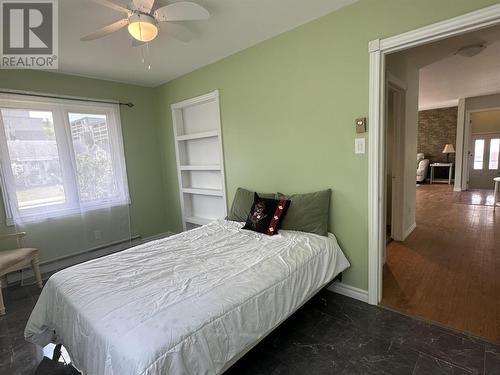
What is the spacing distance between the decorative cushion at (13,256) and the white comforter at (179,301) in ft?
3.87

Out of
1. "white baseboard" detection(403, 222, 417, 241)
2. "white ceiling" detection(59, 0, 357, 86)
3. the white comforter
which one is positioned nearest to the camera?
the white comforter

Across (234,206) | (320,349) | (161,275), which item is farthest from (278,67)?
(320,349)

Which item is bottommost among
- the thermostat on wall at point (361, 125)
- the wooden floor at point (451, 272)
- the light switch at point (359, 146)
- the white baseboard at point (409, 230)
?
the wooden floor at point (451, 272)

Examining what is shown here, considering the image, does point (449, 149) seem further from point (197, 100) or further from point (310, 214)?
point (197, 100)

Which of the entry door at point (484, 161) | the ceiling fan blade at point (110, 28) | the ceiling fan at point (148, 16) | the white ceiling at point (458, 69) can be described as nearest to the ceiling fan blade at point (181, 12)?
the ceiling fan at point (148, 16)

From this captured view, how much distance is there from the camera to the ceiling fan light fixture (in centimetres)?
175

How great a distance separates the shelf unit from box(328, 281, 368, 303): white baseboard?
5.58 feet

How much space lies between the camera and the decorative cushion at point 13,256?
2568 mm

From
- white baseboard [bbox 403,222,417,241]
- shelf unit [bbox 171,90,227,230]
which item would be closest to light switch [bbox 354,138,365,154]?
shelf unit [bbox 171,90,227,230]

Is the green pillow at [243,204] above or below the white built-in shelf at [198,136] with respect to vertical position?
below

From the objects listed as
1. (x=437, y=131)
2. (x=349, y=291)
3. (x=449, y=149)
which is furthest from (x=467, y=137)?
(x=349, y=291)

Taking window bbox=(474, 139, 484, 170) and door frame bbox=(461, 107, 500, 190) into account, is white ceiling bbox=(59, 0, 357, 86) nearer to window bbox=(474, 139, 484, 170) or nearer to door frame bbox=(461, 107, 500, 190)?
door frame bbox=(461, 107, 500, 190)

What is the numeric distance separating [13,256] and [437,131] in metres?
10.8

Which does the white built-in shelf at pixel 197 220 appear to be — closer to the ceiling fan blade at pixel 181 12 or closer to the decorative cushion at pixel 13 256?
the decorative cushion at pixel 13 256
